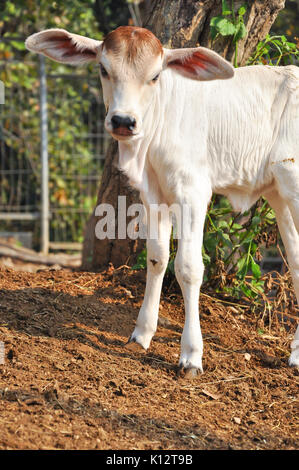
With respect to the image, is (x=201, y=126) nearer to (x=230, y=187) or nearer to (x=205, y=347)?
(x=230, y=187)

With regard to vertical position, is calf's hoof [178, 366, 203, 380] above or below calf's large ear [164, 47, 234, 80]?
below

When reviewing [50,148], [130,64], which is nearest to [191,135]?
[130,64]

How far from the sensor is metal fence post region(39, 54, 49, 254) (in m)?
10.5

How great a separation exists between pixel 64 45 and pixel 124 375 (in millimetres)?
2178

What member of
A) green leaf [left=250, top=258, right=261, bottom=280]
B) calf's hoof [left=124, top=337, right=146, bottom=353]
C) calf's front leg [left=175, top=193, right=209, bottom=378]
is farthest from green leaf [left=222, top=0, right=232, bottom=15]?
calf's hoof [left=124, top=337, right=146, bottom=353]

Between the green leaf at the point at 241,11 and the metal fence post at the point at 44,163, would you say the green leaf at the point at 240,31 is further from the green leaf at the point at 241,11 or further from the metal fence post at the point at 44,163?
the metal fence post at the point at 44,163

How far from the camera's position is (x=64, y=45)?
430cm

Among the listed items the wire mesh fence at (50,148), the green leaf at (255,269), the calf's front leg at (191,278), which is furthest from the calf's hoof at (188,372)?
the wire mesh fence at (50,148)

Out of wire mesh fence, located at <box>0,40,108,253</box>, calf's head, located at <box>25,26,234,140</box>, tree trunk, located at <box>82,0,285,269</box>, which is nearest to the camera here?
calf's head, located at <box>25,26,234,140</box>

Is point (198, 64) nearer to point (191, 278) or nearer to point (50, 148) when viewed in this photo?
point (191, 278)

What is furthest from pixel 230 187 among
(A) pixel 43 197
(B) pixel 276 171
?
(A) pixel 43 197

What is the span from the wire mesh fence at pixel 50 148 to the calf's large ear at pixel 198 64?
6.80m

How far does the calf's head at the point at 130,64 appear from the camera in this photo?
154 inches

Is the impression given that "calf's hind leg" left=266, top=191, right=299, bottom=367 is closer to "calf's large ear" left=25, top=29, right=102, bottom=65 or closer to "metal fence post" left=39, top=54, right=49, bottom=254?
"calf's large ear" left=25, top=29, right=102, bottom=65
